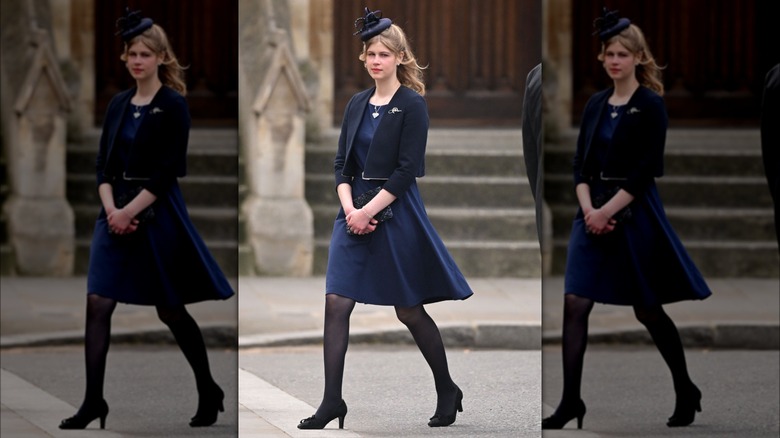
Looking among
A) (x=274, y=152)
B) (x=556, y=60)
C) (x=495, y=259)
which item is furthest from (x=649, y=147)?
(x=274, y=152)

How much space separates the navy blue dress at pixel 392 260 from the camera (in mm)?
6469

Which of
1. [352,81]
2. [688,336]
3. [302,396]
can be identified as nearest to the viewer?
[688,336]

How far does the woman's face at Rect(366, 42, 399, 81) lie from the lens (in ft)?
20.8

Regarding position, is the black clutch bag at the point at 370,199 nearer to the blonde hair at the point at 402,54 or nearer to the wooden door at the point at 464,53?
the blonde hair at the point at 402,54

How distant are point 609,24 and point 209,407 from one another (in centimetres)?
180

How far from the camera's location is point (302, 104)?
12.3 metres

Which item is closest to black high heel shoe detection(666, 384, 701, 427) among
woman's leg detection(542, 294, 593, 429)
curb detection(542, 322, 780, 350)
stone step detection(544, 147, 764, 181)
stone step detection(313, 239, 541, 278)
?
curb detection(542, 322, 780, 350)

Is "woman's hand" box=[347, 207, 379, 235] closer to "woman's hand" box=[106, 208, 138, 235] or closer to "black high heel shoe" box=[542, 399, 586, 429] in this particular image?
"woman's hand" box=[106, 208, 138, 235]

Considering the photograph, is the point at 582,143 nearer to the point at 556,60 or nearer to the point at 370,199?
the point at 556,60

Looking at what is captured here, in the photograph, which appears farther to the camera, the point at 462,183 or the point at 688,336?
the point at 462,183

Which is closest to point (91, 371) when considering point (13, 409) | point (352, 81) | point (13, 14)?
point (13, 409)

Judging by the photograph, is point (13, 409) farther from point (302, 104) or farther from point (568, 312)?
point (302, 104)

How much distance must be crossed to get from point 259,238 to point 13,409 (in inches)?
266

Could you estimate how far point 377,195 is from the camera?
21.2 ft
